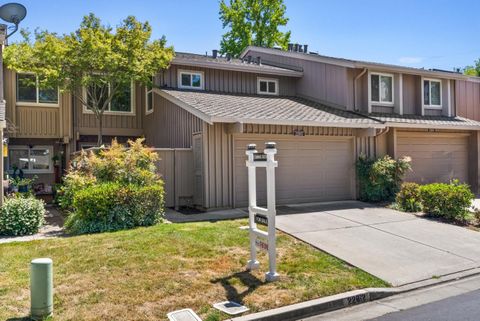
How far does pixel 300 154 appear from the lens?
13.6 metres

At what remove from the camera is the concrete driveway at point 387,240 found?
291 inches

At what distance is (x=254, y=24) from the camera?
111 feet

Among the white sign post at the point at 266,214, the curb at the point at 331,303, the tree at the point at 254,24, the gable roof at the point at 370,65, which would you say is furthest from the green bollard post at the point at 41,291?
the tree at the point at 254,24

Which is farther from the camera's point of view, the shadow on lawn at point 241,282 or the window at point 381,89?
the window at point 381,89

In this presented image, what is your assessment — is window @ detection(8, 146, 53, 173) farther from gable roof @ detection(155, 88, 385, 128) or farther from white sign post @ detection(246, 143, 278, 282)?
white sign post @ detection(246, 143, 278, 282)

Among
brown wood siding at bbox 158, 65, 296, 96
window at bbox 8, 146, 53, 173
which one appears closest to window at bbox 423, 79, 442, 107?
brown wood siding at bbox 158, 65, 296, 96

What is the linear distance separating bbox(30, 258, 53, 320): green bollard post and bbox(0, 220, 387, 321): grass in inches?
7.5

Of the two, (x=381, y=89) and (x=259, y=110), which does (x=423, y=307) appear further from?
(x=381, y=89)

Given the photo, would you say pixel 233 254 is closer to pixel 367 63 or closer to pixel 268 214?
pixel 268 214

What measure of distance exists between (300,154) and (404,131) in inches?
186

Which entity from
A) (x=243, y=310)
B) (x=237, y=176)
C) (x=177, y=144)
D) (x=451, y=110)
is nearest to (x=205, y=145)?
(x=237, y=176)

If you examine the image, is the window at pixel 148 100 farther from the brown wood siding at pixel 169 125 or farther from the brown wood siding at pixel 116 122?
the brown wood siding at pixel 116 122

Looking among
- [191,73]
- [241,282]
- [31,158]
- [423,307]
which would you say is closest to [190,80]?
[191,73]

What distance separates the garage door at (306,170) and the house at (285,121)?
1.3 inches
